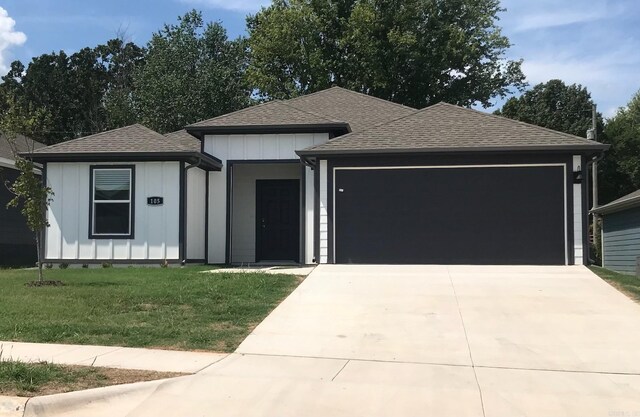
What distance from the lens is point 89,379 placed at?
19.9 feet

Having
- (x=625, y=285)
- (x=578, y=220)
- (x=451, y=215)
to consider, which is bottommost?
(x=625, y=285)

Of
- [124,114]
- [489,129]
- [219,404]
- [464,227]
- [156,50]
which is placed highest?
[156,50]

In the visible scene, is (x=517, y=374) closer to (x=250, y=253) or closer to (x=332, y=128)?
(x=332, y=128)

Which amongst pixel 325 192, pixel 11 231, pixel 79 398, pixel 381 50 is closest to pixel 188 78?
pixel 381 50

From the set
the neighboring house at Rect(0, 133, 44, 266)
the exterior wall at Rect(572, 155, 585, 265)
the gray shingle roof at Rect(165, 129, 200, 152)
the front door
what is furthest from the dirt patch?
the neighboring house at Rect(0, 133, 44, 266)

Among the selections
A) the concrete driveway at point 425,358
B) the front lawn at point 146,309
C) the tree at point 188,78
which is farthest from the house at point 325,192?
the tree at point 188,78

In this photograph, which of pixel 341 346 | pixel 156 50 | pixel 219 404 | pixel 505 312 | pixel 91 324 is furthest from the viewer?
pixel 156 50

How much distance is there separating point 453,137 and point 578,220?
3.39 meters

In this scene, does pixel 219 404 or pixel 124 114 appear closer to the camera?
pixel 219 404

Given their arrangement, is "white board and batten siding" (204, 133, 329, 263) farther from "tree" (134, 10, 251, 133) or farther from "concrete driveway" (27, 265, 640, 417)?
"tree" (134, 10, 251, 133)

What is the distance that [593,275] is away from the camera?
12031mm

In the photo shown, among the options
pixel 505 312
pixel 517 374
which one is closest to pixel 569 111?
pixel 505 312

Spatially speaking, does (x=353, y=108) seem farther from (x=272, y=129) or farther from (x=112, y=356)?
(x=112, y=356)

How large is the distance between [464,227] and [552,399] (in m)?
8.23
